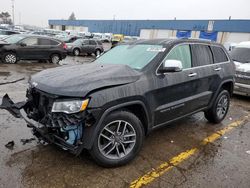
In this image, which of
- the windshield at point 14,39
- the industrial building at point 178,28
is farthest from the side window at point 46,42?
the industrial building at point 178,28

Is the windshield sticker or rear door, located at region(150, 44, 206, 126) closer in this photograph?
rear door, located at region(150, 44, 206, 126)

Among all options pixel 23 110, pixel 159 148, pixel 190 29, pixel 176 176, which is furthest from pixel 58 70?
pixel 190 29

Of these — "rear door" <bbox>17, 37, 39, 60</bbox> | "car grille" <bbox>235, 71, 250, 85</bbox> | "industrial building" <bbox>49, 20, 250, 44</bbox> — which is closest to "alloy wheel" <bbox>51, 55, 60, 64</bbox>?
"rear door" <bbox>17, 37, 39, 60</bbox>

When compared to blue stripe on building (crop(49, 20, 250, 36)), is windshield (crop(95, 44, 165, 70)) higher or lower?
lower

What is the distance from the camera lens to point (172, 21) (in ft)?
176

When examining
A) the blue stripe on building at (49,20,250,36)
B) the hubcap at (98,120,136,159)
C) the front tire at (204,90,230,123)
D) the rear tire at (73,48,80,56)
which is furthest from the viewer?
the blue stripe on building at (49,20,250,36)

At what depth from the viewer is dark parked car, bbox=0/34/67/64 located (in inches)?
495

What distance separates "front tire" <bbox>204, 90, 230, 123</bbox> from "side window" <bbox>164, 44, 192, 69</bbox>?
4.50 feet

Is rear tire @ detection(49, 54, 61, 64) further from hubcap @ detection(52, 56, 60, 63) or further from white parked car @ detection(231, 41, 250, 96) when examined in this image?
white parked car @ detection(231, 41, 250, 96)

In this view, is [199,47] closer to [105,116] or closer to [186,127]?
[186,127]

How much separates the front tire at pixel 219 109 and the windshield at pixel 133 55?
2094 mm

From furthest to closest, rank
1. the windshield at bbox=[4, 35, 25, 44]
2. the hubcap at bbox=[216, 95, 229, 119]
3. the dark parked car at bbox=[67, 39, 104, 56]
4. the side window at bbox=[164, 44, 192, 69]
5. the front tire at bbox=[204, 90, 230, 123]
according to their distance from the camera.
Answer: the dark parked car at bbox=[67, 39, 104, 56], the windshield at bbox=[4, 35, 25, 44], the hubcap at bbox=[216, 95, 229, 119], the front tire at bbox=[204, 90, 230, 123], the side window at bbox=[164, 44, 192, 69]

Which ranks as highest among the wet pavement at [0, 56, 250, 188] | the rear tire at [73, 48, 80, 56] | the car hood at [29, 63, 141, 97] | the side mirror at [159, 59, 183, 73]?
the side mirror at [159, 59, 183, 73]

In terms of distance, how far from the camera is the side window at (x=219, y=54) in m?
5.20
